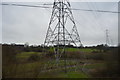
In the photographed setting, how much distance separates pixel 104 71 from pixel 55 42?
1884 millimetres

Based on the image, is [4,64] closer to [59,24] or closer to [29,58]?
[29,58]

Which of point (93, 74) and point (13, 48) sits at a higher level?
point (13, 48)

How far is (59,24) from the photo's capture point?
185 inches

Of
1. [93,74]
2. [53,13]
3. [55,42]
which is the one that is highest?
[53,13]

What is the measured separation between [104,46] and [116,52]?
1.62 feet

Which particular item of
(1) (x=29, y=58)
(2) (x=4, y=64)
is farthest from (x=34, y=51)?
(2) (x=4, y=64)

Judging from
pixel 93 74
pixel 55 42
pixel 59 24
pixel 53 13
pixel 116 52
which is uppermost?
pixel 53 13

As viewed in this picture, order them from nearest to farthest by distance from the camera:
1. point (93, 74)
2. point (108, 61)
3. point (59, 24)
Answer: point (59, 24) → point (108, 61) → point (93, 74)

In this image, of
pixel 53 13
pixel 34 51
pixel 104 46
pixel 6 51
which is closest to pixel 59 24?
pixel 53 13

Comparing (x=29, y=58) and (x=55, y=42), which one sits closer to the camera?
(x=55, y=42)

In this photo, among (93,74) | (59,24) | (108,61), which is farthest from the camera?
(93,74)

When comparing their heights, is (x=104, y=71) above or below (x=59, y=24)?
below

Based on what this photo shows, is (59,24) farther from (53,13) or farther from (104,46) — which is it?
(104,46)

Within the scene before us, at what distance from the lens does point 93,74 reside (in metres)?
5.36
